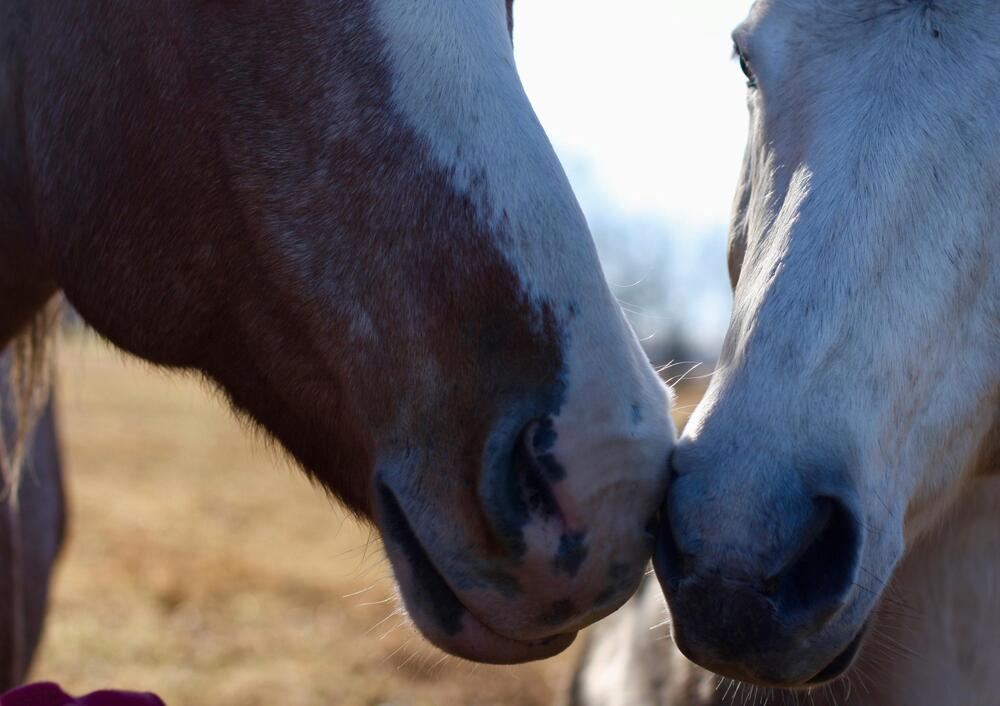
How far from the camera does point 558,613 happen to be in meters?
1.43

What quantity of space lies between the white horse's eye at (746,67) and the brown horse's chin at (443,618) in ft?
3.77

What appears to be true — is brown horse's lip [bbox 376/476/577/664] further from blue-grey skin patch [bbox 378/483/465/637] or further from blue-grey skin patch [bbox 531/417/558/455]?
blue-grey skin patch [bbox 531/417/558/455]

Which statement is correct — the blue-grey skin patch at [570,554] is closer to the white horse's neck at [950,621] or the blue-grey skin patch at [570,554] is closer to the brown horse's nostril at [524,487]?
the brown horse's nostril at [524,487]

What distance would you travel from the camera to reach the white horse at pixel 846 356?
1456mm

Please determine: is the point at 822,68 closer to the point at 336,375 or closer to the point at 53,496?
the point at 336,375

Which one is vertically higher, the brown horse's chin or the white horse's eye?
the white horse's eye

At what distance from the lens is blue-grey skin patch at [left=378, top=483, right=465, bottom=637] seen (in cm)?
146

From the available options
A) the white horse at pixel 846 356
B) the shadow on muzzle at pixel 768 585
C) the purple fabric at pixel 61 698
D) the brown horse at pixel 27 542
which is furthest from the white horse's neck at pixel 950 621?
the brown horse at pixel 27 542

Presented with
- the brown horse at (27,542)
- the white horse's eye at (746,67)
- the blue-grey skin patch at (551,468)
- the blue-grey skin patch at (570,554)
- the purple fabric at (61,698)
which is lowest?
the brown horse at (27,542)

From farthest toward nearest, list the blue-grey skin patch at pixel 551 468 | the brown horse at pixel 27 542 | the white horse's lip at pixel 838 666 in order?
the brown horse at pixel 27 542, the white horse's lip at pixel 838 666, the blue-grey skin patch at pixel 551 468

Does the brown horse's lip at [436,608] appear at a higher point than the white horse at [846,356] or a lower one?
lower

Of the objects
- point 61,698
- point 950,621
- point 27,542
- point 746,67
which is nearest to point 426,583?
point 61,698

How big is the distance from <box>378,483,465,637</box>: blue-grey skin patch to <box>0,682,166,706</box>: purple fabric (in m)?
0.70

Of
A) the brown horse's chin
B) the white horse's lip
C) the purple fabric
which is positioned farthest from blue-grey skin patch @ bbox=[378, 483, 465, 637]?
the purple fabric
